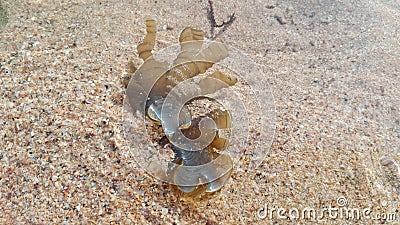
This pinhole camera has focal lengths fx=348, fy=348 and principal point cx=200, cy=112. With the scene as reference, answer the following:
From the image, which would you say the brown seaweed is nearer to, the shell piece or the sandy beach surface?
the shell piece

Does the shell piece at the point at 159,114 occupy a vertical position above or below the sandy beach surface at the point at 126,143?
above

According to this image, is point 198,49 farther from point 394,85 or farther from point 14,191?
point 394,85

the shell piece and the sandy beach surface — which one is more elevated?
the shell piece

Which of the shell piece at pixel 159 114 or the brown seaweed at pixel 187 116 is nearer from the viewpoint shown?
the brown seaweed at pixel 187 116

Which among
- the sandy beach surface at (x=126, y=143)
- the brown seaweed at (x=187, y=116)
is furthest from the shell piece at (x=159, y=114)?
the sandy beach surface at (x=126, y=143)

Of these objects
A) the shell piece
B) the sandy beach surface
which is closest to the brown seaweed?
the shell piece

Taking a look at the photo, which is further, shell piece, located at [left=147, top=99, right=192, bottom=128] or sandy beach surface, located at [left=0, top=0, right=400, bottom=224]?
shell piece, located at [left=147, top=99, right=192, bottom=128]

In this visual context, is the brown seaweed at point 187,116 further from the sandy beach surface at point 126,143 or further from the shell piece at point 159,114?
the sandy beach surface at point 126,143

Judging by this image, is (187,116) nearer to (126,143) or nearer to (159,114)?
(159,114)
